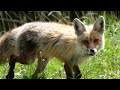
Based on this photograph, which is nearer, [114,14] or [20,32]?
[20,32]

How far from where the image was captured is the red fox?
623 cm

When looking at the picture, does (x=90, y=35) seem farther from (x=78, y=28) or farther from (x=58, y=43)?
(x=58, y=43)

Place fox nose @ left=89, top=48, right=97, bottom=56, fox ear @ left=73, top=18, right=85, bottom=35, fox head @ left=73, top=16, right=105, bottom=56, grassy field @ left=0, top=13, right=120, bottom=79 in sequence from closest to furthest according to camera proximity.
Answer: grassy field @ left=0, top=13, right=120, bottom=79 → fox nose @ left=89, top=48, right=97, bottom=56 → fox head @ left=73, top=16, right=105, bottom=56 → fox ear @ left=73, top=18, right=85, bottom=35

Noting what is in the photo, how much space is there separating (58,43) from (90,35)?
0.55 meters

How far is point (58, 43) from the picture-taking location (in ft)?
20.8

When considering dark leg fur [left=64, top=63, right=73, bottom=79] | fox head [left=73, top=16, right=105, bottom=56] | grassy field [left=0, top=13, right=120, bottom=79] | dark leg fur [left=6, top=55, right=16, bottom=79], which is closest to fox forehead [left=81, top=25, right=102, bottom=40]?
fox head [left=73, top=16, right=105, bottom=56]

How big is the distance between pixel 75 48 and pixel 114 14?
314 cm

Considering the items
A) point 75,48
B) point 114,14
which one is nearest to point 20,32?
point 75,48

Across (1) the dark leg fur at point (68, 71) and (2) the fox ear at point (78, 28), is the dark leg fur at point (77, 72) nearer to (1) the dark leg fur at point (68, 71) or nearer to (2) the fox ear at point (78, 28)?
(1) the dark leg fur at point (68, 71)

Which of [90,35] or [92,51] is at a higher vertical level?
[90,35]

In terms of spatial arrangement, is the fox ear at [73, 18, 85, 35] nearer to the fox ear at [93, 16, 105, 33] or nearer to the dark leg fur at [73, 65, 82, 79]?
the fox ear at [93, 16, 105, 33]

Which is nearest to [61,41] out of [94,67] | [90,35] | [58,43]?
[58,43]
